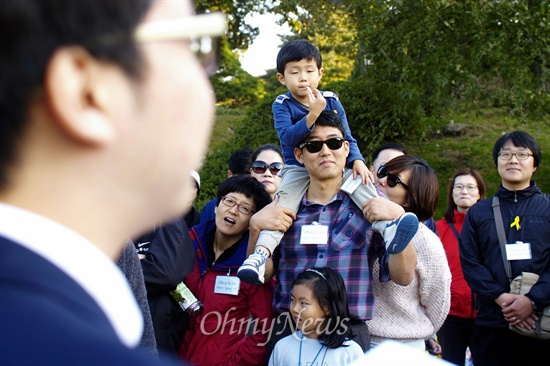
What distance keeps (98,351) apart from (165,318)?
10.5ft

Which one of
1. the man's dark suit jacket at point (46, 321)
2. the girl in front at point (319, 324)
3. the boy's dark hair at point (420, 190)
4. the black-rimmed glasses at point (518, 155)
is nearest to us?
the man's dark suit jacket at point (46, 321)

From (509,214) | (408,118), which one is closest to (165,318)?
(509,214)

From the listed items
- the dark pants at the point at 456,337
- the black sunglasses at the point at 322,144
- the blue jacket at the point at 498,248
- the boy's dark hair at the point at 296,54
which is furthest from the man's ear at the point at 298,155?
the dark pants at the point at 456,337

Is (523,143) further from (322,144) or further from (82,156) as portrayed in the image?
(82,156)

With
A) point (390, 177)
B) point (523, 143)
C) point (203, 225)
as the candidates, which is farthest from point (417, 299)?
point (523, 143)

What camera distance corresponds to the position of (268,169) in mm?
5395

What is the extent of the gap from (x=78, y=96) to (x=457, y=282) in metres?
5.36

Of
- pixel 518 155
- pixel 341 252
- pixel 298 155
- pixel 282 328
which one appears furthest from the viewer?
pixel 518 155

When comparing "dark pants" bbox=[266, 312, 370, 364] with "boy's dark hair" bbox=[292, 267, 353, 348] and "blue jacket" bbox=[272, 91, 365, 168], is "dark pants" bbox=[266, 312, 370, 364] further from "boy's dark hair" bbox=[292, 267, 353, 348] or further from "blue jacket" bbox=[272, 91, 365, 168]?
"blue jacket" bbox=[272, 91, 365, 168]

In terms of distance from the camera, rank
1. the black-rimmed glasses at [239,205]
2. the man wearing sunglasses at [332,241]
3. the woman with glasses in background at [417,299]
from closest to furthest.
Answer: the man wearing sunglasses at [332,241]
the woman with glasses in background at [417,299]
the black-rimmed glasses at [239,205]

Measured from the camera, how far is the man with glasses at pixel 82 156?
2.03ft

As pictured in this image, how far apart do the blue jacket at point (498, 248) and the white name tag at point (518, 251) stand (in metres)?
0.04

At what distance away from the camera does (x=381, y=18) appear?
9445 millimetres

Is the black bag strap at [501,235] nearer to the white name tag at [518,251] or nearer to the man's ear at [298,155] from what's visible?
the white name tag at [518,251]
